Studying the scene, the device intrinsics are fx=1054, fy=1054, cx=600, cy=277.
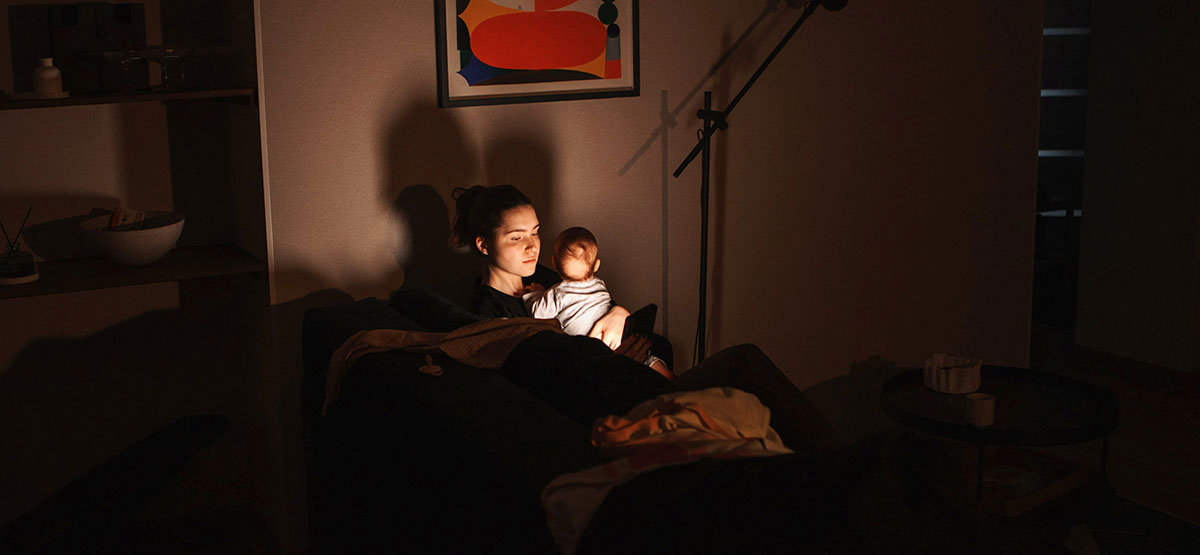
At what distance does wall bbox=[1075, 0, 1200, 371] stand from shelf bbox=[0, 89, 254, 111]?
3.94 metres

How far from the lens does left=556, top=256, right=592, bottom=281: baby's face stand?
2.97 m

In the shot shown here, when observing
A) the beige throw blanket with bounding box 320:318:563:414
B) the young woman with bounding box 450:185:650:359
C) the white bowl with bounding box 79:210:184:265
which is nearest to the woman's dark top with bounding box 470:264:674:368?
the young woman with bounding box 450:185:650:359

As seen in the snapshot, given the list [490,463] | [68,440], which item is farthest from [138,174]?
[490,463]

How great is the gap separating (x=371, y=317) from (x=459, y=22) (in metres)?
0.93

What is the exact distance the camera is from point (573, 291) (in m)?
2.99

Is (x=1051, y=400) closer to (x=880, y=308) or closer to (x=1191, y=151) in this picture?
(x=880, y=308)

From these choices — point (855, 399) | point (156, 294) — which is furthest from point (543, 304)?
point (855, 399)

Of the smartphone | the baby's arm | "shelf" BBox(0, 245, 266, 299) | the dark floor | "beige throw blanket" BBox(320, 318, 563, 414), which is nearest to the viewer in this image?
"beige throw blanket" BBox(320, 318, 563, 414)

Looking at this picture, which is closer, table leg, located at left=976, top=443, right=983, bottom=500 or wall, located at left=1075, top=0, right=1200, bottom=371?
table leg, located at left=976, top=443, right=983, bottom=500

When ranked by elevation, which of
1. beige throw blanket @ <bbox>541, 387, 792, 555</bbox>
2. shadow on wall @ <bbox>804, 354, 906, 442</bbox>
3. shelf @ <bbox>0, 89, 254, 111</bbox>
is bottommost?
shadow on wall @ <bbox>804, 354, 906, 442</bbox>

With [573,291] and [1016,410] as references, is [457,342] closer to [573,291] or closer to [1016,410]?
[573,291]

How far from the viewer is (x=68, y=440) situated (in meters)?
3.01

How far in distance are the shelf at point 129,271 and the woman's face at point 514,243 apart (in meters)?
0.61

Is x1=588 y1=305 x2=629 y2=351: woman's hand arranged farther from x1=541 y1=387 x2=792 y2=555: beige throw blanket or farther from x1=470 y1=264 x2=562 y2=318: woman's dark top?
x1=541 y1=387 x2=792 y2=555: beige throw blanket
